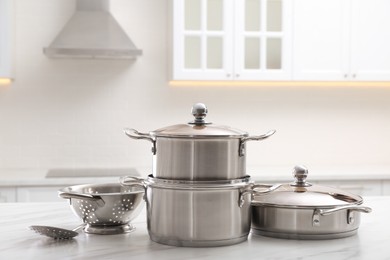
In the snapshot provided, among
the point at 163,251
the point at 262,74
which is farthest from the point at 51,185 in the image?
the point at 163,251

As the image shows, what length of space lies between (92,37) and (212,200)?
2.87 metres

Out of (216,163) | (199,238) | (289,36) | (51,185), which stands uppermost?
(289,36)

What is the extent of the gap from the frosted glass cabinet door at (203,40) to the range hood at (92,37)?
1.08 feet

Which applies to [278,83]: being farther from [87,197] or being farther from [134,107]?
[87,197]

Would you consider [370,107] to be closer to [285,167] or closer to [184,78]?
[285,167]

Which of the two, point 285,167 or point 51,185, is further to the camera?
point 285,167

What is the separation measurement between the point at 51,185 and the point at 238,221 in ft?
8.14

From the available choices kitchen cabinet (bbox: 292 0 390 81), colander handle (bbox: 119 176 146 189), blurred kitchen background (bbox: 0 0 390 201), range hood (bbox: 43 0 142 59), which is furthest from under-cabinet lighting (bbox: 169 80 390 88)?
colander handle (bbox: 119 176 146 189)

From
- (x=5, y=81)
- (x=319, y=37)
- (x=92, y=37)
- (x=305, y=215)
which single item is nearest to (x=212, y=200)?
(x=305, y=215)

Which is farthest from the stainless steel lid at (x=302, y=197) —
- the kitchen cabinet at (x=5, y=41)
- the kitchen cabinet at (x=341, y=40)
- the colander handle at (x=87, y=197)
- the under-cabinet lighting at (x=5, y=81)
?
the under-cabinet lighting at (x=5, y=81)

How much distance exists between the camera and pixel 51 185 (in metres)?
3.85

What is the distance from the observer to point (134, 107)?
4609 millimetres

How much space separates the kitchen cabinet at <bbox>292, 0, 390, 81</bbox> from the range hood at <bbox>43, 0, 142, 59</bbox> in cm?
116

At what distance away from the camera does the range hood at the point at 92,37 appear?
4145 millimetres
